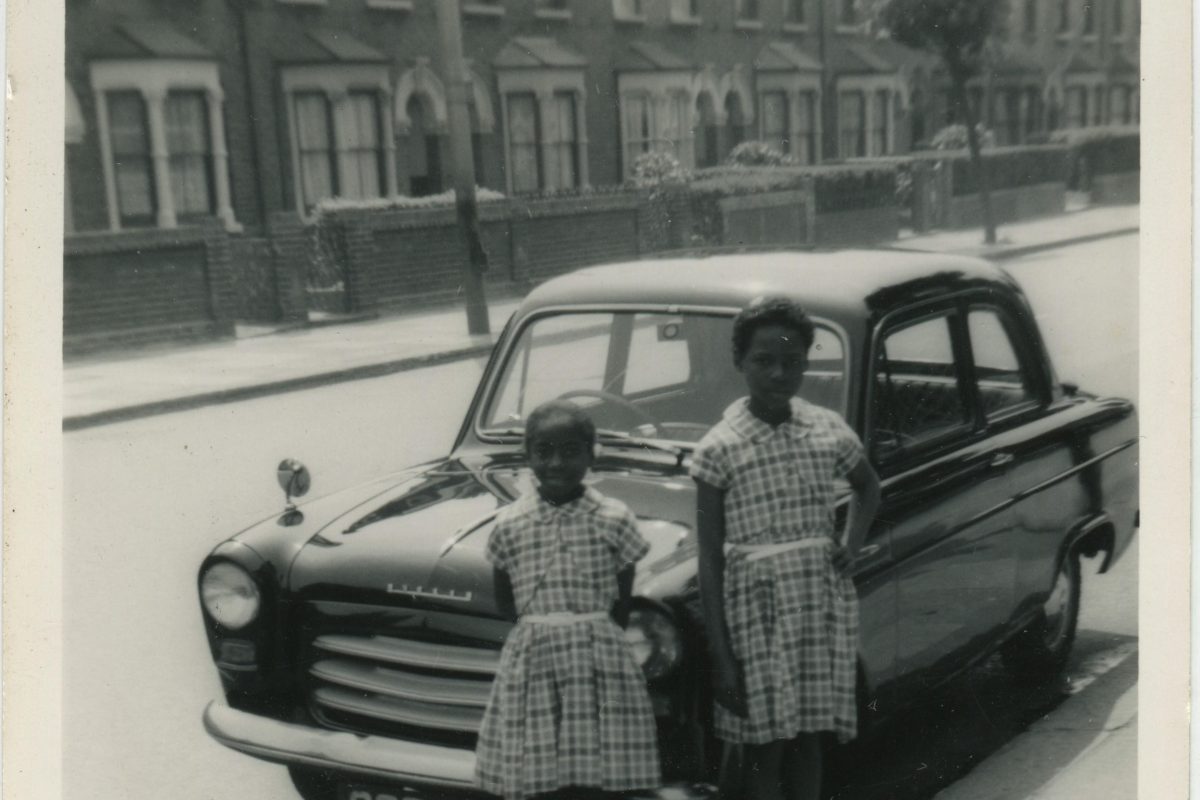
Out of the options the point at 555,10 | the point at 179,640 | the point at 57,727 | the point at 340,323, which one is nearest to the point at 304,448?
the point at 179,640

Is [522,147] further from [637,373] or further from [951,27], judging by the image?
[637,373]

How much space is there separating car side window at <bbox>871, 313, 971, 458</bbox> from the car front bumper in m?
1.26

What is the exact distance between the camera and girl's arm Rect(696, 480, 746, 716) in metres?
2.90

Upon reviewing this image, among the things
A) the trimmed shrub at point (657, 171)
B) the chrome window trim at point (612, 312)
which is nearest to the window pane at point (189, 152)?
the trimmed shrub at point (657, 171)

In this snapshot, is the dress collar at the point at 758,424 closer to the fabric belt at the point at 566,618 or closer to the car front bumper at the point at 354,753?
the fabric belt at the point at 566,618

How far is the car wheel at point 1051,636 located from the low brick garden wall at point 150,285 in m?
8.89

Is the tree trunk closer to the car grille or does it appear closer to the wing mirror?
the wing mirror

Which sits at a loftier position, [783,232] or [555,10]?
[555,10]

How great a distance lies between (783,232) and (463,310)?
878 cm

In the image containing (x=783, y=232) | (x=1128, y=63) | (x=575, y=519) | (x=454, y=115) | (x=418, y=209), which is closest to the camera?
(x=575, y=519)

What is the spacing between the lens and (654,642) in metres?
2.95

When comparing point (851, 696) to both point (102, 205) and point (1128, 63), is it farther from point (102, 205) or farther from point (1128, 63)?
point (102, 205)

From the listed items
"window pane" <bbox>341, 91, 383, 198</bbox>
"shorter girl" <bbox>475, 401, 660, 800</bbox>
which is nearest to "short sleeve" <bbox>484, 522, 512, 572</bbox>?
"shorter girl" <bbox>475, 401, 660, 800</bbox>

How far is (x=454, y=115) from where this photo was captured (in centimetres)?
1184
